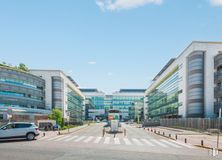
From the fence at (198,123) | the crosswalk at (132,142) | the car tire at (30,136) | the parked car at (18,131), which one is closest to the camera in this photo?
the crosswalk at (132,142)

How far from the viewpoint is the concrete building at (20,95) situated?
6906 centimetres

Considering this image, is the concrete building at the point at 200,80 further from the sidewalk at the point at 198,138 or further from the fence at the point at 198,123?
the sidewalk at the point at 198,138

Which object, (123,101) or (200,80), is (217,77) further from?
(123,101)

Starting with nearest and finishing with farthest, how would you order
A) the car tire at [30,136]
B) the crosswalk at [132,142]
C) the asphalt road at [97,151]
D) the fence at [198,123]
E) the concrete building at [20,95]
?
the asphalt road at [97,151]
the crosswalk at [132,142]
the car tire at [30,136]
the fence at [198,123]
the concrete building at [20,95]

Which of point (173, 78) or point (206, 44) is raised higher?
point (206, 44)

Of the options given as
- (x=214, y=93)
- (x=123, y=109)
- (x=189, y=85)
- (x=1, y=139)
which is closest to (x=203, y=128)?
(x=214, y=93)

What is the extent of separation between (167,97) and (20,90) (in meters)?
47.1

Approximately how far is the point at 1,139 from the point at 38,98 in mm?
61739

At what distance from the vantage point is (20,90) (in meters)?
75.4

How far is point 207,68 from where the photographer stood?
6278cm

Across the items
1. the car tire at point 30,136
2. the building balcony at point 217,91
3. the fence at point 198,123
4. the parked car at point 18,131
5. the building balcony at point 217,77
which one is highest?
the building balcony at point 217,77

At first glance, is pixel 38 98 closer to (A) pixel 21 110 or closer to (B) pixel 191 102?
(A) pixel 21 110

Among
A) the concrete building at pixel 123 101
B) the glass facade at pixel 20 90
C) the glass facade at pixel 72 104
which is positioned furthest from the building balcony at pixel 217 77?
the concrete building at pixel 123 101

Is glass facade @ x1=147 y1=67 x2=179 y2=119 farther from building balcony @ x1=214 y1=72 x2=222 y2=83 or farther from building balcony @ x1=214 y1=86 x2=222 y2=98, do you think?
building balcony @ x1=214 y1=86 x2=222 y2=98
